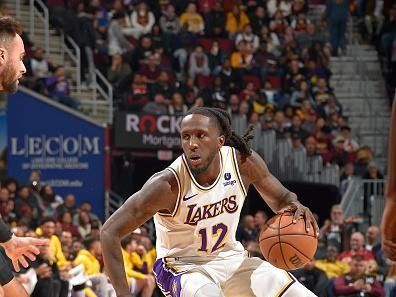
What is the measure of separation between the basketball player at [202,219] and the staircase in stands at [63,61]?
10.4m

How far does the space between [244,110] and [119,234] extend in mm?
10649

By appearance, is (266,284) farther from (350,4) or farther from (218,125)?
(350,4)

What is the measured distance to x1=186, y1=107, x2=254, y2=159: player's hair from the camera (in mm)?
6355

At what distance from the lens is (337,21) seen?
1998 cm

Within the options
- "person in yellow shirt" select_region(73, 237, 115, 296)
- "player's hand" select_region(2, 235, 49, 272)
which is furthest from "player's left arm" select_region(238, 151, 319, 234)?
"person in yellow shirt" select_region(73, 237, 115, 296)

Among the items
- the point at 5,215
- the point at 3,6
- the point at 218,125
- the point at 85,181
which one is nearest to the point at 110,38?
the point at 3,6

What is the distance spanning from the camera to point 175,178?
6.17 metres

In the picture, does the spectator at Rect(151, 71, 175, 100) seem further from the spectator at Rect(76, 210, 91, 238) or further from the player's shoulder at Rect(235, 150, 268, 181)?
the player's shoulder at Rect(235, 150, 268, 181)

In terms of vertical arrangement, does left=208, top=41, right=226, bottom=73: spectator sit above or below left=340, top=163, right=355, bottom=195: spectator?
above

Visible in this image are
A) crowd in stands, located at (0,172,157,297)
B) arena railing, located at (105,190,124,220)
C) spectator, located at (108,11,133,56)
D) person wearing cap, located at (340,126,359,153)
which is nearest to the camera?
crowd in stands, located at (0,172,157,297)

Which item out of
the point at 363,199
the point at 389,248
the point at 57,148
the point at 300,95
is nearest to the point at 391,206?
the point at 389,248

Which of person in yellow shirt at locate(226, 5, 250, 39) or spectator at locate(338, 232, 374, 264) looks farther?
person in yellow shirt at locate(226, 5, 250, 39)

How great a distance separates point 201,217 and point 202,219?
15mm

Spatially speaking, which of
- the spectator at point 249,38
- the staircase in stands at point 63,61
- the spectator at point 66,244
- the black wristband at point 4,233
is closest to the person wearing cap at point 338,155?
the spectator at point 249,38
